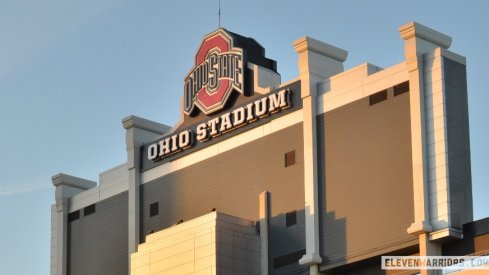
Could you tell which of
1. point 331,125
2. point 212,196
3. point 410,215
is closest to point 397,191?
point 410,215

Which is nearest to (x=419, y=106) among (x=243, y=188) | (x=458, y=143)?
(x=458, y=143)

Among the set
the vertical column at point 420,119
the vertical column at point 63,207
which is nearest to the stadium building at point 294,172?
the vertical column at point 420,119

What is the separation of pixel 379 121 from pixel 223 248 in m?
13.2

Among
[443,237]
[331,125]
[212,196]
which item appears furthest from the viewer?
[212,196]

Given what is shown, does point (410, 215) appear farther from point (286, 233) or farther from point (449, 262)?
point (286, 233)

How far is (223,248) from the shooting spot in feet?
307

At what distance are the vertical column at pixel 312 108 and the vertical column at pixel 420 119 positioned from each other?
26.3 ft

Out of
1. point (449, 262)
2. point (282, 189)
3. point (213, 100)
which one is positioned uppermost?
point (213, 100)

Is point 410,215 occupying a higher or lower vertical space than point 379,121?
lower

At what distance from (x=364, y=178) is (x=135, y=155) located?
2387 centimetres

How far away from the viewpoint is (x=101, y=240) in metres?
109

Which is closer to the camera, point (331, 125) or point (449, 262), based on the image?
point (449, 262)

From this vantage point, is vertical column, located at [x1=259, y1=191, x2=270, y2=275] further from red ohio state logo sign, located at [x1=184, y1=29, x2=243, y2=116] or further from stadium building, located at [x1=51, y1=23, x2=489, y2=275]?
red ohio state logo sign, located at [x1=184, y1=29, x2=243, y2=116]

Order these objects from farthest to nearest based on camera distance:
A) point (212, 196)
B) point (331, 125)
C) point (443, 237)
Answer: point (212, 196) < point (331, 125) < point (443, 237)
